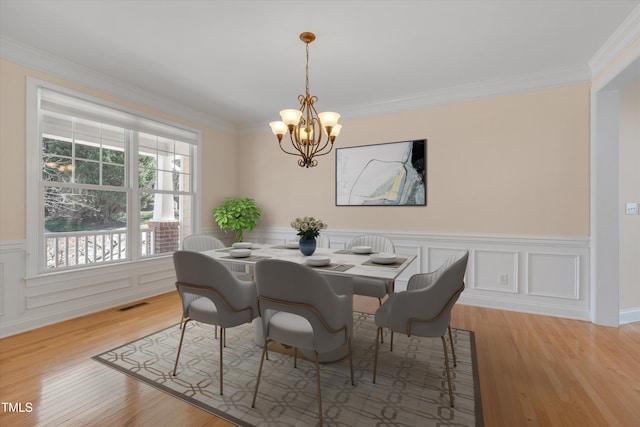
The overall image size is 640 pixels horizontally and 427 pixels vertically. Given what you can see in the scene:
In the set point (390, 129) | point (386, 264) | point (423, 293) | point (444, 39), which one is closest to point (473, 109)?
point (390, 129)

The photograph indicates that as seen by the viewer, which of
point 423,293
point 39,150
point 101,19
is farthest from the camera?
point 39,150

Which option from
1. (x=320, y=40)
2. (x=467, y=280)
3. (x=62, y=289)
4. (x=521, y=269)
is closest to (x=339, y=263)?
(x=320, y=40)

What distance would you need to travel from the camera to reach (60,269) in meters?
3.24

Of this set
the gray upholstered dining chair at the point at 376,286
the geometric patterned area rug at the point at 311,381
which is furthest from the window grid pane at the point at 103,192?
the gray upholstered dining chair at the point at 376,286

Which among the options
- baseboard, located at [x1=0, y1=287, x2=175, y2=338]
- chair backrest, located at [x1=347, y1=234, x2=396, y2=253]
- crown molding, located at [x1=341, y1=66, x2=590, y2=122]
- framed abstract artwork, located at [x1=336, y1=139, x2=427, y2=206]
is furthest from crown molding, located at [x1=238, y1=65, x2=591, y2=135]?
baseboard, located at [x1=0, y1=287, x2=175, y2=338]

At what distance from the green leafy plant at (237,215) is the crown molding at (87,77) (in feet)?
4.66

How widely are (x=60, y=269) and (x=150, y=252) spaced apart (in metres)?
1.05

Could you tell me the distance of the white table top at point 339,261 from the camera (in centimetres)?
198

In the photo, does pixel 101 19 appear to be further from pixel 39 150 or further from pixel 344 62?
pixel 344 62

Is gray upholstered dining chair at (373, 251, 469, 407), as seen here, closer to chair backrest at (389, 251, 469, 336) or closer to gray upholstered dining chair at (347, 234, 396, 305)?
chair backrest at (389, 251, 469, 336)

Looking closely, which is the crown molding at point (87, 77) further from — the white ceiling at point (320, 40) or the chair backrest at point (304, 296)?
the chair backrest at point (304, 296)

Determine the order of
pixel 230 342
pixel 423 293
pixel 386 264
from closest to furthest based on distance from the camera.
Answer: pixel 423 293 → pixel 386 264 → pixel 230 342

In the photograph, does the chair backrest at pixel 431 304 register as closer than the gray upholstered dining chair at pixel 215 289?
Yes

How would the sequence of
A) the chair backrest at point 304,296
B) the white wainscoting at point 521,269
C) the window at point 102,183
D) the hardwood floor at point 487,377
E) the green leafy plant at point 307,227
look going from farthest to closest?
the white wainscoting at point 521,269
the window at point 102,183
the green leafy plant at point 307,227
the hardwood floor at point 487,377
the chair backrest at point 304,296
